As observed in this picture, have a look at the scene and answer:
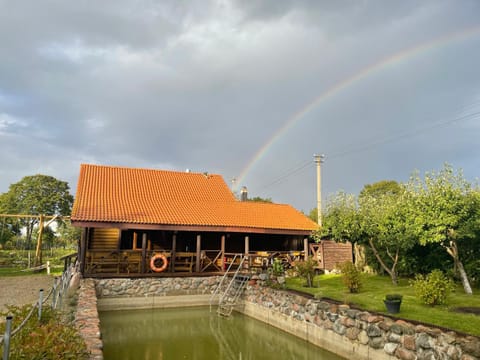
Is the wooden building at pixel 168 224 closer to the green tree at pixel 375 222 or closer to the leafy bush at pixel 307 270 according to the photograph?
the leafy bush at pixel 307 270

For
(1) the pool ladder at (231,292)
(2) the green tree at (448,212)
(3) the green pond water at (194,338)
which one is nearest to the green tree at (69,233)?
(1) the pool ladder at (231,292)

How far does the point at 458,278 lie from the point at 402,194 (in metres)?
3.19

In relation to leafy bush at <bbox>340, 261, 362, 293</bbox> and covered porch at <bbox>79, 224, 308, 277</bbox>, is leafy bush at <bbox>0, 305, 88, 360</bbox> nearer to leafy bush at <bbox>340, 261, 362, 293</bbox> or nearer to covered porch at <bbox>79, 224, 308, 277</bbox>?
leafy bush at <bbox>340, 261, 362, 293</bbox>

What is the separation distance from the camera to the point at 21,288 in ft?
49.7

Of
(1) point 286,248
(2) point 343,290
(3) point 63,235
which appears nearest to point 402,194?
(2) point 343,290

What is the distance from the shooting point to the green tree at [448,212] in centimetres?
1016

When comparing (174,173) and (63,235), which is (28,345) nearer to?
(174,173)

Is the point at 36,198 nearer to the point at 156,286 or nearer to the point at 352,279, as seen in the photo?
the point at 156,286

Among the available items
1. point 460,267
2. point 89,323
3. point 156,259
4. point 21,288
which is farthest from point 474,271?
point 21,288

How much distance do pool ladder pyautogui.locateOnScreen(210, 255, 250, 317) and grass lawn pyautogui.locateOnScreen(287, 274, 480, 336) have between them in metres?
1.92

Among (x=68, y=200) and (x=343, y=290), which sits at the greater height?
(x=68, y=200)

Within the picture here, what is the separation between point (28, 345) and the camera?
4.49m

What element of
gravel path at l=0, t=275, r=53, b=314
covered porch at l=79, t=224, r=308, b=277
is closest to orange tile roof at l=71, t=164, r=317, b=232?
covered porch at l=79, t=224, r=308, b=277

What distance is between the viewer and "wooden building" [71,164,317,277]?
14.7 metres
